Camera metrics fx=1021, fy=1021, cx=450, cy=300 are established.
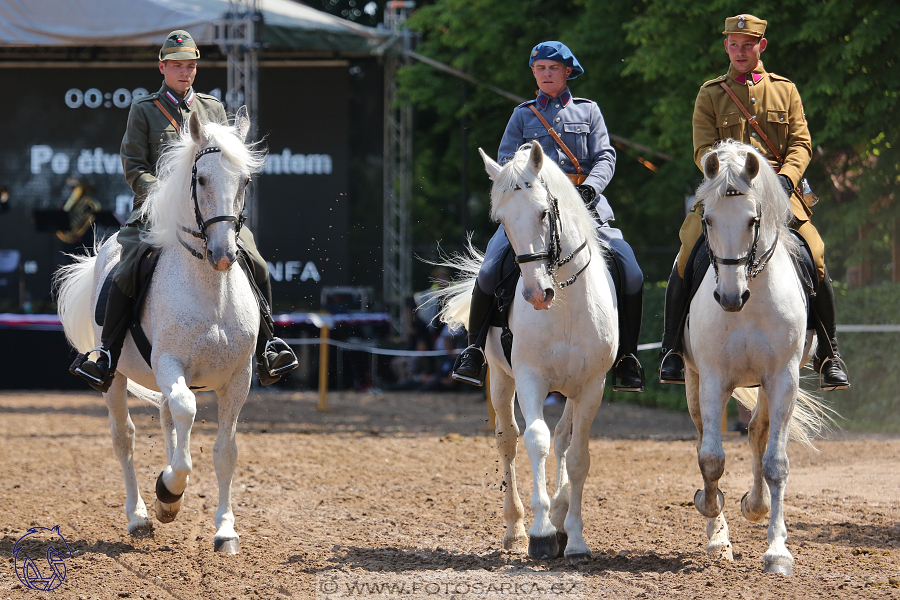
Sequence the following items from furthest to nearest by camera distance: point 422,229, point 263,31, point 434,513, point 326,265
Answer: point 422,229 → point 326,265 → point 263,31 → point 434,513

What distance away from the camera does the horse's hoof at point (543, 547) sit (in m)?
5.56

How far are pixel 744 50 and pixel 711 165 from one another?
140cm

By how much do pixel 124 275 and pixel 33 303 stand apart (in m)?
13.8

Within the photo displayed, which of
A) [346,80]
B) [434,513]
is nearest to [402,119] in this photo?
[346,80]

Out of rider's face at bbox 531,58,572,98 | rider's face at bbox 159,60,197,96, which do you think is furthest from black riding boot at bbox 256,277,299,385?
rider's face at bbox 531,58,572,98

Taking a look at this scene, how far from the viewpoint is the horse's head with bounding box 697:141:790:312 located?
5465mm

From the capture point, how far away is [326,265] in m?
18.9

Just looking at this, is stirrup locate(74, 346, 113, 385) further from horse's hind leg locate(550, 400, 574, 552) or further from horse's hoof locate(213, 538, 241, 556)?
horse's hind leg locate(550, 400, 574, 552)

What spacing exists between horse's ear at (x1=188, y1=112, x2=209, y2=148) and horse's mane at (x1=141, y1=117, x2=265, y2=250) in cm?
3

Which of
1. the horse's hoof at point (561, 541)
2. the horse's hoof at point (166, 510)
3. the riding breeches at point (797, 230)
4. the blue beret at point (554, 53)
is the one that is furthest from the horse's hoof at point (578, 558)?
the blue beret at point (554, 53)

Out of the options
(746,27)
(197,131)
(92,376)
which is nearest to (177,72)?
(197,131)

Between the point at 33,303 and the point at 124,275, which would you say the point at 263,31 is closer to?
the point at 33,303

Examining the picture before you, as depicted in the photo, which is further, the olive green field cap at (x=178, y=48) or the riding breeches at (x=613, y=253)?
the olive green field cap at (x=178, y=48)

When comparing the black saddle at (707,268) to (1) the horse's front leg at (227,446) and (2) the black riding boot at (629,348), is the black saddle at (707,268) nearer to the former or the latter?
(2) the black riding boot at (629,348)
